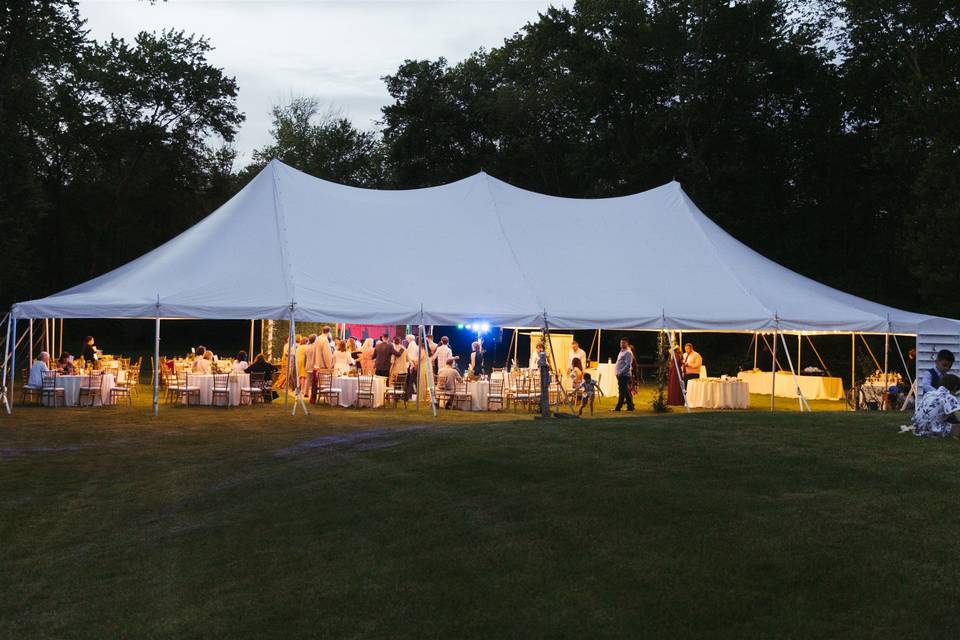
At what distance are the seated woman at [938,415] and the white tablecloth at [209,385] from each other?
41.5 ft

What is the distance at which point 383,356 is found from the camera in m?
19.5

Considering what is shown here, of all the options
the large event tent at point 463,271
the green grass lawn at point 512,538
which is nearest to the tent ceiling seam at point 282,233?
the large event tent at point 463,271

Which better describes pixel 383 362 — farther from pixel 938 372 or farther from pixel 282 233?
pixel 938 372

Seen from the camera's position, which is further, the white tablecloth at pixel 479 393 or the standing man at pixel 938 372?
the white tablecloth at pixel 479 393

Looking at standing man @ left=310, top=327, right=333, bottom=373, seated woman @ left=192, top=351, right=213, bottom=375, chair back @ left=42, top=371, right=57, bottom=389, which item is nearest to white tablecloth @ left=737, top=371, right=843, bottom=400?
standing man @ left=310, top=327, right=333, bottom=373

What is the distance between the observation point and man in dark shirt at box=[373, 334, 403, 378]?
63.7 feet

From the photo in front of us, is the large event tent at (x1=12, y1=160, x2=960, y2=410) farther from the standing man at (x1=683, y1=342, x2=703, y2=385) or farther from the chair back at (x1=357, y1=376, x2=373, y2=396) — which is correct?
the standing man at (x1=683, y1=342, x2=703, y2=385)

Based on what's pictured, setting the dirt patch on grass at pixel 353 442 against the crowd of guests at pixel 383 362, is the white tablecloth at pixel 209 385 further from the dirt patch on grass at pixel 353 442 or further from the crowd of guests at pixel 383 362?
the dirt patch on grass at pixel 353 442

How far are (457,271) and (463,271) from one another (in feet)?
0.39

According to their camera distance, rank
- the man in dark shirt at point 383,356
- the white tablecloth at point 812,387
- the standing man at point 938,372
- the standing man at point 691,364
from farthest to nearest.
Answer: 1. the white tablecloth at point 812,387
2. the standing man at point 691,364
3. the man in dark shirt at point 383,356
4. the standing man at point 938,372

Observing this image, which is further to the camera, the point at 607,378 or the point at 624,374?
the point at 607,378

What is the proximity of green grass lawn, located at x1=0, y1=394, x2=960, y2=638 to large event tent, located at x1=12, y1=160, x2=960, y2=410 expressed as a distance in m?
5.34

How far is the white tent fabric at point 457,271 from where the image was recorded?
17.1m

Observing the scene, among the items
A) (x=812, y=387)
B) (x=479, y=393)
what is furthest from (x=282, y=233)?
(x=812, y=387)
